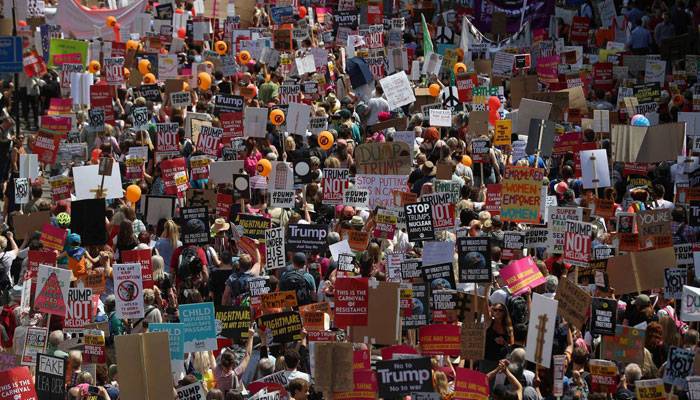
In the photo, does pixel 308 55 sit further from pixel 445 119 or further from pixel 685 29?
pixel 685 29

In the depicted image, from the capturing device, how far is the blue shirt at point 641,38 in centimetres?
2931

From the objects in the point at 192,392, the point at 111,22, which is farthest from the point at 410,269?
the point at 111,22

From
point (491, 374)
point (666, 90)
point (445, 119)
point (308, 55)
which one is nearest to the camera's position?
point (491, 374)

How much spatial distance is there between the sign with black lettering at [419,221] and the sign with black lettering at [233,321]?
225 cm

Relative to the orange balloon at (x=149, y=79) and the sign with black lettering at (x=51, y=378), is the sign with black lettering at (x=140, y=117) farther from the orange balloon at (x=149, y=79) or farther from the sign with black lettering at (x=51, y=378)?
the sign with black lettering at (x=51, y=378)

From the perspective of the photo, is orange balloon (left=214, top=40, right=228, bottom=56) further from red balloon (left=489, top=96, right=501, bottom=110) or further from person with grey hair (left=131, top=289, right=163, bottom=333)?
person with grey hair (left=131, top=289, right=163, bottom=333)

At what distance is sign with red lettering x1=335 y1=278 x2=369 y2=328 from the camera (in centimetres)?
1378

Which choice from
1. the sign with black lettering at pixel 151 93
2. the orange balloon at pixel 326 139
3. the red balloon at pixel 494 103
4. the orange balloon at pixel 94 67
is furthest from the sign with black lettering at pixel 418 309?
the orange balloon at pixel 94 67

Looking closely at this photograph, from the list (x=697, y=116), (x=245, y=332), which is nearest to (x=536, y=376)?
(x=245, y=332)

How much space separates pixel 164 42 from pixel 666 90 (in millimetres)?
10830

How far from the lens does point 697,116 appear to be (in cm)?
2055

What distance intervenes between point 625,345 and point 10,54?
14.8 m

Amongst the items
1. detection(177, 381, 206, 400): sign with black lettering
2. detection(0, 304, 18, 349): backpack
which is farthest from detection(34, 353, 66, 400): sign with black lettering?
detection(0, 304, 18, 349): backpack

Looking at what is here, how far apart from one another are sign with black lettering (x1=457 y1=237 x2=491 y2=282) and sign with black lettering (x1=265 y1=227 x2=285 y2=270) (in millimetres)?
2529
